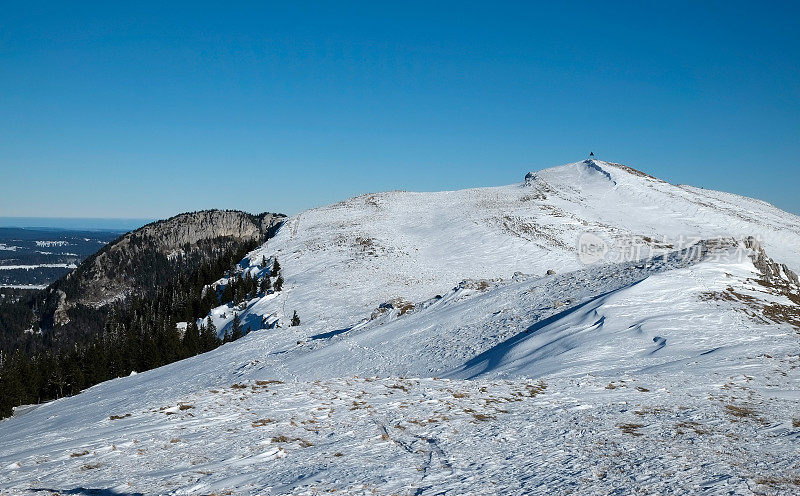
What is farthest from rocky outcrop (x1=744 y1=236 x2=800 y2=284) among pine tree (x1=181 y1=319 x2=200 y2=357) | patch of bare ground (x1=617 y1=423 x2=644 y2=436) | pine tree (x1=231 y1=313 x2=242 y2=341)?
pine tree (x1=181 y1=319 x2=200 y2=357)

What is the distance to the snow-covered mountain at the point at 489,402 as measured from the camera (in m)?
8.06

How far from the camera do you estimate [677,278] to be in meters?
22.7

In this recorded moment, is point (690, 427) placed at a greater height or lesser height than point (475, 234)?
lesser

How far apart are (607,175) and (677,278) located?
84281 mm

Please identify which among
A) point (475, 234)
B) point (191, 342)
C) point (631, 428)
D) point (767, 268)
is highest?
point (475, 234)

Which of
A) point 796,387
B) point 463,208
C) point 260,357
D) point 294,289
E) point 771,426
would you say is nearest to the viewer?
point 771,426

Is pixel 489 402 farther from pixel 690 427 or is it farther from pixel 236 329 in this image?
pixel 236 329

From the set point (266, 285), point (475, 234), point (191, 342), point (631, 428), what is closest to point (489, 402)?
point (631, 428)

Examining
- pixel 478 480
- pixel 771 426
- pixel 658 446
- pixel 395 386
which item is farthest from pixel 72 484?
pixel 771 426

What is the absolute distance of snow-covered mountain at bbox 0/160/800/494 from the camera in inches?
317

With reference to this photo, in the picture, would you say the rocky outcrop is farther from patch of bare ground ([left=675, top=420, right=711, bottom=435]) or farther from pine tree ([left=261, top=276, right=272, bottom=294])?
pine tree ([left=261, top=276, right=272, bottom=294])

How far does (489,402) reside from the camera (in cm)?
1273

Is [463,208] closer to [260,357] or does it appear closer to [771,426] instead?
[260,357]

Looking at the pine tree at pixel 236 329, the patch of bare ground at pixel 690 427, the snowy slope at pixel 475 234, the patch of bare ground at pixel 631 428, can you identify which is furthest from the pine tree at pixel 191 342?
the patch of bare ground at pixel 690 427
